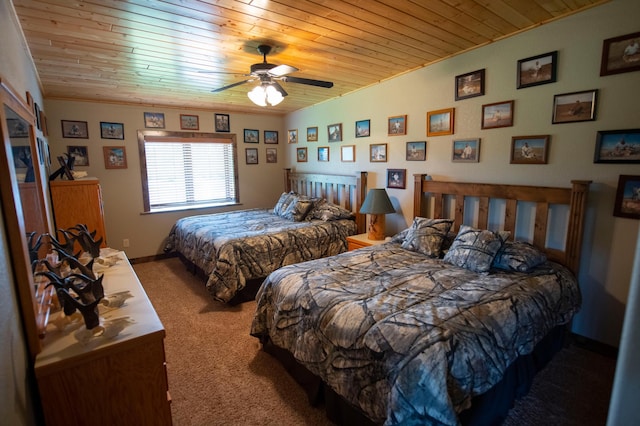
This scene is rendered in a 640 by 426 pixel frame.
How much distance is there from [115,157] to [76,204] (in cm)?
172

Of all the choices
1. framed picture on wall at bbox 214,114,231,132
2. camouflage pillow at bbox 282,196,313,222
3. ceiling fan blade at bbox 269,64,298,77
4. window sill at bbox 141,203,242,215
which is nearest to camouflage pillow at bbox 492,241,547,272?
ceiling fan blade at bbox 269,64,298,77

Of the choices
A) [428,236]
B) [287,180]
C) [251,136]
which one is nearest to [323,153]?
[287,180]

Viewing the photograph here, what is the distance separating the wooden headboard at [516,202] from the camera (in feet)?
7.58

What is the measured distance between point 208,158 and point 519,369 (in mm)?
4995

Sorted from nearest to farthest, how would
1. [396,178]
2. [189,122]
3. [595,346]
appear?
1. [595,346]
2. [396,178]
3. [189,122]

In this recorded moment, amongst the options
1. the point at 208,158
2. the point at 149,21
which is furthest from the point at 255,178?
the point at 149,21

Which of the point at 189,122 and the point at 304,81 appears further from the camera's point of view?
the point at 189,122

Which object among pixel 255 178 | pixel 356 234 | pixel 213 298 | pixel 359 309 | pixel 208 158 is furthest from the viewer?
pixel 255 178

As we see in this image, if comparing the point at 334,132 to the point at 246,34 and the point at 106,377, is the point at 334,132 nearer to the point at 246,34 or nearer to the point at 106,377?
the point at 246,34

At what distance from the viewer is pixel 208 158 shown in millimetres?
5336

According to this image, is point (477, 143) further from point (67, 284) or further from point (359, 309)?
point (67, 284)

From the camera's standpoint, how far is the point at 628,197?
7.02ft

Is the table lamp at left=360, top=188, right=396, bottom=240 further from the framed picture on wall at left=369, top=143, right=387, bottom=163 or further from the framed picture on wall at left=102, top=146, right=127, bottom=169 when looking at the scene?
the framed picture on wall at left=102, top=146, right=127, bottom=169

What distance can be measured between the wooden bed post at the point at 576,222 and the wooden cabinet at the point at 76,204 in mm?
3892
